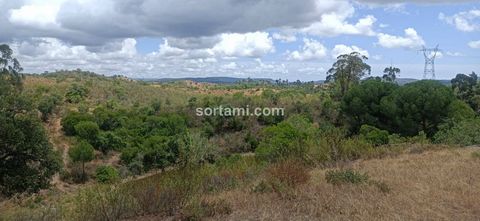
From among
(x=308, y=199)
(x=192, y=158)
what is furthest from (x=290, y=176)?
(x=192, y=158)

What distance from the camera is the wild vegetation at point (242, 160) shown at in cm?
657

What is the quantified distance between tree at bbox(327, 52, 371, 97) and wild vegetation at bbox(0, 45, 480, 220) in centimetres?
21

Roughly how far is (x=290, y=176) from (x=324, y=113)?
2131 inches

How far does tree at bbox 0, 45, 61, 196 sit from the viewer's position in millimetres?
20250

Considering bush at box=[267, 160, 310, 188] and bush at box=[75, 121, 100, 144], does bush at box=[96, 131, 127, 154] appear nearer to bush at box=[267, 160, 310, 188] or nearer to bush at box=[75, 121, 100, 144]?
bush at box=[75, 121, 100, 144]

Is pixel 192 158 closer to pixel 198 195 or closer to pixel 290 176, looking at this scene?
pixel 198 195

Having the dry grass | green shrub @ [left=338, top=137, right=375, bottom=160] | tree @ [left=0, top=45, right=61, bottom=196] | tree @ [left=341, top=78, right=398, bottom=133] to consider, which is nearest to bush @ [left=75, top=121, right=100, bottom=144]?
tree @ [left=341, top=78, right=398, bottom=133]

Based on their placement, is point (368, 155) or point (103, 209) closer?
point (103, 209)

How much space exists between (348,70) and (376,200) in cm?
5865

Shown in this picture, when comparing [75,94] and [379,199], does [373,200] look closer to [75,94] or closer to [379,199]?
[379,199]

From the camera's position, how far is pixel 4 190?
66.3 feet

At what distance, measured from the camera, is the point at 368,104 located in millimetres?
51188

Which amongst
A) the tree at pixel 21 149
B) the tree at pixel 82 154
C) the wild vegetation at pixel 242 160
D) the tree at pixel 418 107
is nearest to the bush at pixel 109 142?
the wild vegetation at pixel 242 160

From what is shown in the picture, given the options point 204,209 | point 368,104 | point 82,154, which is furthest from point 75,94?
point 204,209
